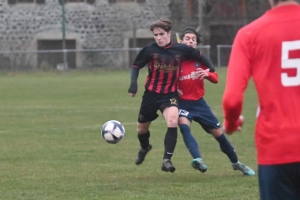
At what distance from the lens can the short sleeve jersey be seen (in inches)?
336

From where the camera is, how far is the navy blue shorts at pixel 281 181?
3773 mm

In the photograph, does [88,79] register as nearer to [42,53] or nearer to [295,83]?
[42,53]

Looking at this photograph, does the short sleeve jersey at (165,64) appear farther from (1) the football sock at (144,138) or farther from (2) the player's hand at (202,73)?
(1) the football sock at (144,138)

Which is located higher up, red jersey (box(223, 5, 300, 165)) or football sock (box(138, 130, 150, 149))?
red jersey (box(223, 5, 300, 165))

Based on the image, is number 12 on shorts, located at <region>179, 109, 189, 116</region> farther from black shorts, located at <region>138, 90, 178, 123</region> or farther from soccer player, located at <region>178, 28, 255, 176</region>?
black shorts, located at <region>138, 90, 178, 123</region>

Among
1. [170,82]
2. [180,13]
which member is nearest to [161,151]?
[170,82]

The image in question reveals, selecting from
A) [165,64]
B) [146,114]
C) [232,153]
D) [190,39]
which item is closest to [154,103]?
[146,114]

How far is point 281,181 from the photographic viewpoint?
3.78m

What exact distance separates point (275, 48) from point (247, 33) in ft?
0.51

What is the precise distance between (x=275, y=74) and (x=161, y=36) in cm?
481

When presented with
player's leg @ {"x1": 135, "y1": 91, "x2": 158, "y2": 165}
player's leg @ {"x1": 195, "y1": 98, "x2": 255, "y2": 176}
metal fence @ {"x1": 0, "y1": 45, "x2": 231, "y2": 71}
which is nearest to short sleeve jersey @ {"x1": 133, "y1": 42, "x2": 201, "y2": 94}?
player's leg @ {"x1": 135, "y1": 91, "x2": 158, "y2": 165}

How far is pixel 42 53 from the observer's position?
1293 inches

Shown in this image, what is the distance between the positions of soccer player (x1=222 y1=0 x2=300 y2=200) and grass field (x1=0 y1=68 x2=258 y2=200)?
3.32m

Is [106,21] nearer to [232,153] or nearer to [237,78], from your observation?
[232,153]
